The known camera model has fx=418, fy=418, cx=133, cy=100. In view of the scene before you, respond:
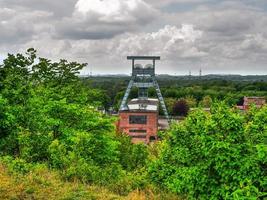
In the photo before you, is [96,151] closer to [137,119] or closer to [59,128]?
[59,128]

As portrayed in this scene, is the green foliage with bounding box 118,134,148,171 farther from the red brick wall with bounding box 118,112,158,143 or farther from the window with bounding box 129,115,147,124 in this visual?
the window with bounding box 129,115,147,124

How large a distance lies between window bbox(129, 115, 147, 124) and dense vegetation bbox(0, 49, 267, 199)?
38.4 m

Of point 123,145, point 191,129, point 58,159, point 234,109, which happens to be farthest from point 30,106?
point 123,145

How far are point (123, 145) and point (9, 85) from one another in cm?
1591

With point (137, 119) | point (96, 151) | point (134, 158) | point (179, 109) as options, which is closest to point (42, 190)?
Answer: point (96, 151)

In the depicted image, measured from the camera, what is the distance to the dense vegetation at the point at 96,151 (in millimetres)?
12156

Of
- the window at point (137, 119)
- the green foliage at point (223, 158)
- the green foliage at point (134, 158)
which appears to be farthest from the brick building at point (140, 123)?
the green foliage at point (223, 158)

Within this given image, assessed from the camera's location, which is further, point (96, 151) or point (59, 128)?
point (59, 128)

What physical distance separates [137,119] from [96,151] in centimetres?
4601

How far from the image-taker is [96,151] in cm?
2352

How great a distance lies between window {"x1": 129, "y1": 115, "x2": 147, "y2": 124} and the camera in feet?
227

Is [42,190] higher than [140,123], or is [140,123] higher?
[42,190]

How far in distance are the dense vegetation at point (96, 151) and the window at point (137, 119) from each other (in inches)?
1511

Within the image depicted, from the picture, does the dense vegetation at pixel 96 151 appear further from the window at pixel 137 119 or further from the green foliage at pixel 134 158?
the window at pixel 137 119
